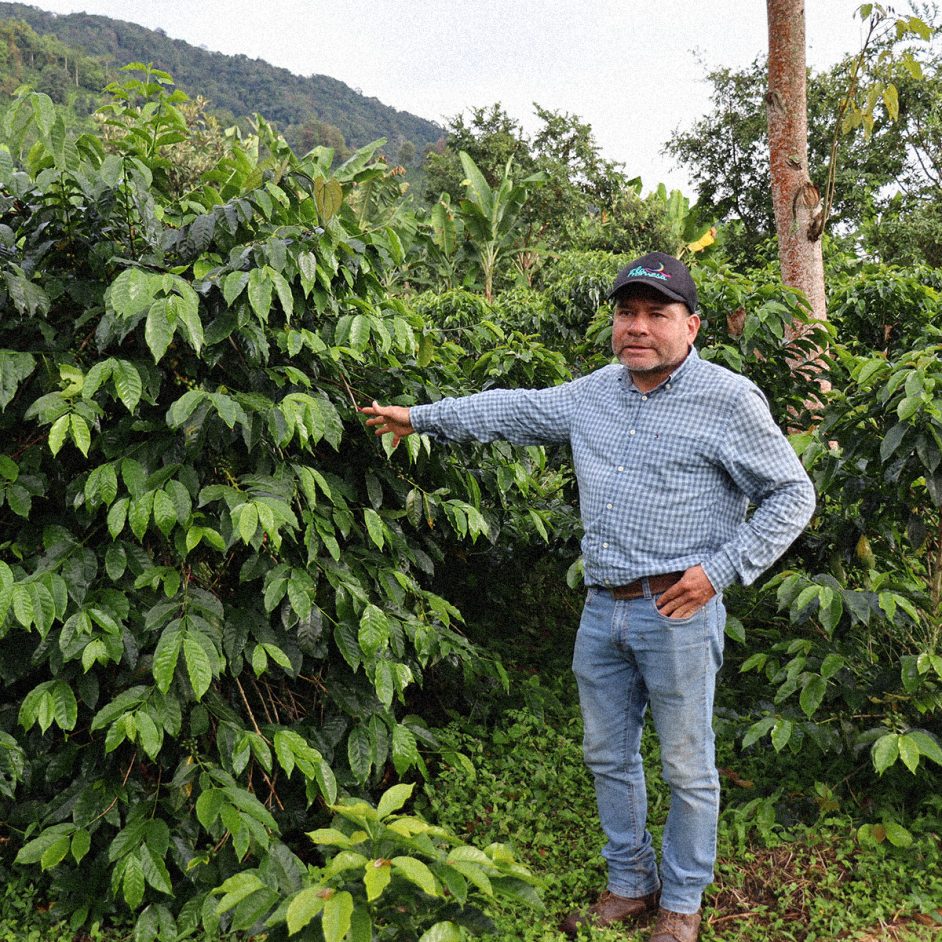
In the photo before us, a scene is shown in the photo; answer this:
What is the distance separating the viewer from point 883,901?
2.67 metres

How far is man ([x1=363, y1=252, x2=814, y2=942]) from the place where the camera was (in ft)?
7.43

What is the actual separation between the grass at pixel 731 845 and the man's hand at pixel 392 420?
1.26 meters

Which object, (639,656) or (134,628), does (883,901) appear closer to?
(639,656)

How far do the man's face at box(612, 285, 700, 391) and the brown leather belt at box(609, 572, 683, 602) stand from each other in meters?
0.52

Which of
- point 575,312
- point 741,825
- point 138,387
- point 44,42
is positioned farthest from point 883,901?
point 44,42

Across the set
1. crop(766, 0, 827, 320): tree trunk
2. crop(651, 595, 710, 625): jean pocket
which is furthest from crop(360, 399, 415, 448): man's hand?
crop(766, 0, 827, 320): tree trunk

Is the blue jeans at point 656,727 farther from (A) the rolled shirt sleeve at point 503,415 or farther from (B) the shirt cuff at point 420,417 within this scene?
(B) the shirt cuff at point 420,417

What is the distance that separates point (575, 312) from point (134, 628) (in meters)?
3.11

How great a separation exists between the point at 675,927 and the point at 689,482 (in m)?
1.16

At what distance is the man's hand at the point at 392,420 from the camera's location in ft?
8.75

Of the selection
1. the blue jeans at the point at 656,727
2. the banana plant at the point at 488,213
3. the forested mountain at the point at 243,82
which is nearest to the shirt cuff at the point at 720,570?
the blue jeans at the point at 656,727

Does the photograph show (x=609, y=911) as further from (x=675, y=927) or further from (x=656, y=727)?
(x=656, y=727)

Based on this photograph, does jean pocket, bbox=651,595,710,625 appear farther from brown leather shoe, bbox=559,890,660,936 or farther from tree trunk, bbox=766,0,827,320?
tree trunk, bbox=766,0,827,320

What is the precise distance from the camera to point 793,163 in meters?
4.52
